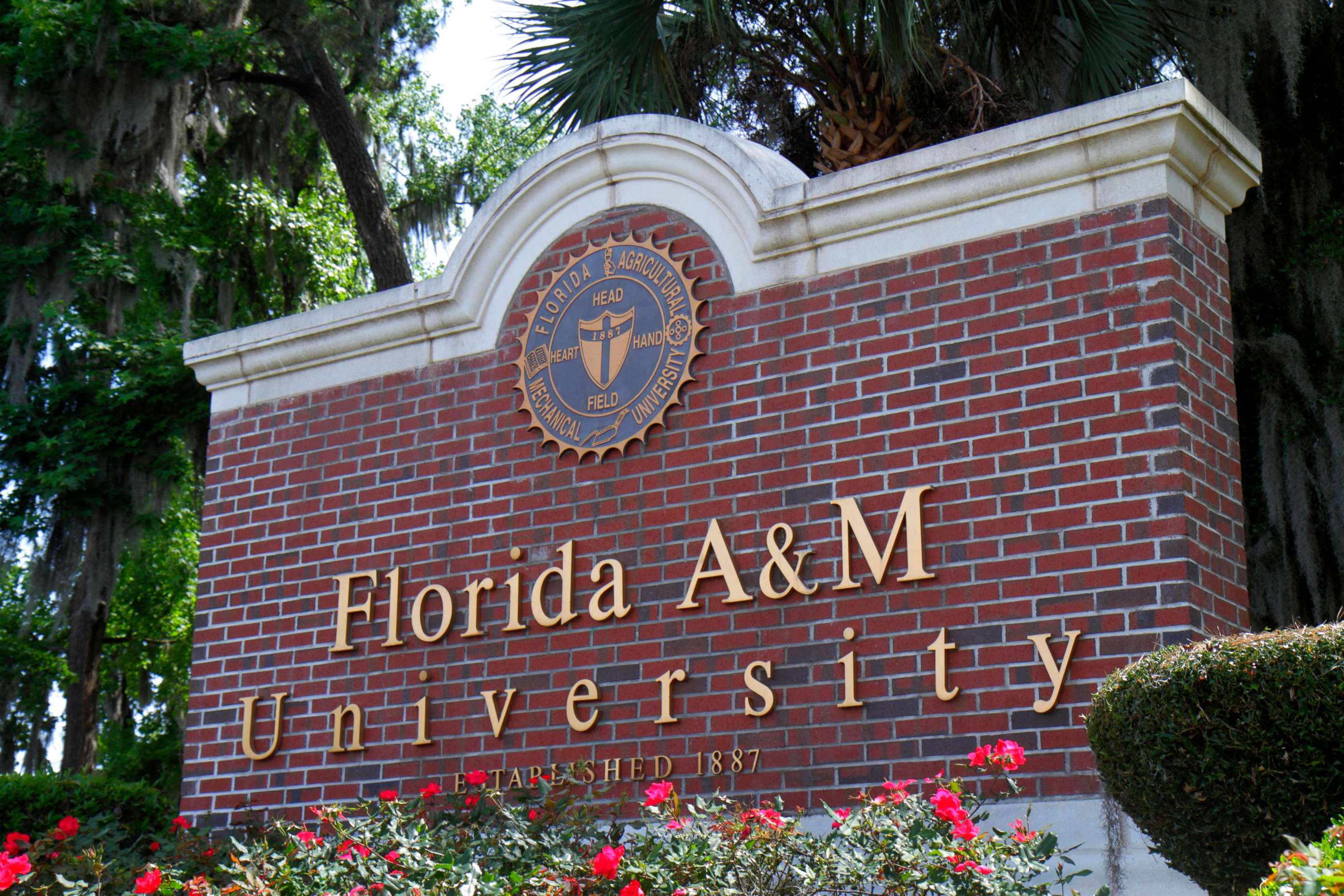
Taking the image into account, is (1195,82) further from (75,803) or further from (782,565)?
(75,803)

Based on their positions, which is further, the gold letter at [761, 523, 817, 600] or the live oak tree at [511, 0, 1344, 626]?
the live oak tree at [511, 0, 1344, 626]

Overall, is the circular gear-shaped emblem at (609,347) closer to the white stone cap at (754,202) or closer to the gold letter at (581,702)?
the white stone cap at (754,202)

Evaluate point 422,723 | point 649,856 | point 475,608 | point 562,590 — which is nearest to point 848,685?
point 562,590

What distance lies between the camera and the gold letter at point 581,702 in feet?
23.4

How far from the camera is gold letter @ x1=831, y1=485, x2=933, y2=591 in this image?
6348mm

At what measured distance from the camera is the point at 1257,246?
10125 millimetres

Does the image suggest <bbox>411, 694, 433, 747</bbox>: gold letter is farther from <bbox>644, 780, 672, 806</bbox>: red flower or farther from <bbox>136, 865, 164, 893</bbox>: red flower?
<bbox>644, 780, 672, 806</bbox>: red flower

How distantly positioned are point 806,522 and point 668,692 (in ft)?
3.33

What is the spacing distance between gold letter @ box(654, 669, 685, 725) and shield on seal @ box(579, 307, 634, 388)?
1.48 metres

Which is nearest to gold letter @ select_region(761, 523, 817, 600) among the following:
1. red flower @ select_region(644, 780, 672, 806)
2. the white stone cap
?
the white stone cap

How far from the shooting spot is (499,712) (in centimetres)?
743

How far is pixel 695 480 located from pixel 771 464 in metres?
0.41

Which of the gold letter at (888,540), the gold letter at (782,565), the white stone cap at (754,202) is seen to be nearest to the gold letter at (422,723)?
the white stone cap at (754,202)

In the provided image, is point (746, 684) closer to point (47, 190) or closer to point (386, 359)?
point (386, 359)
